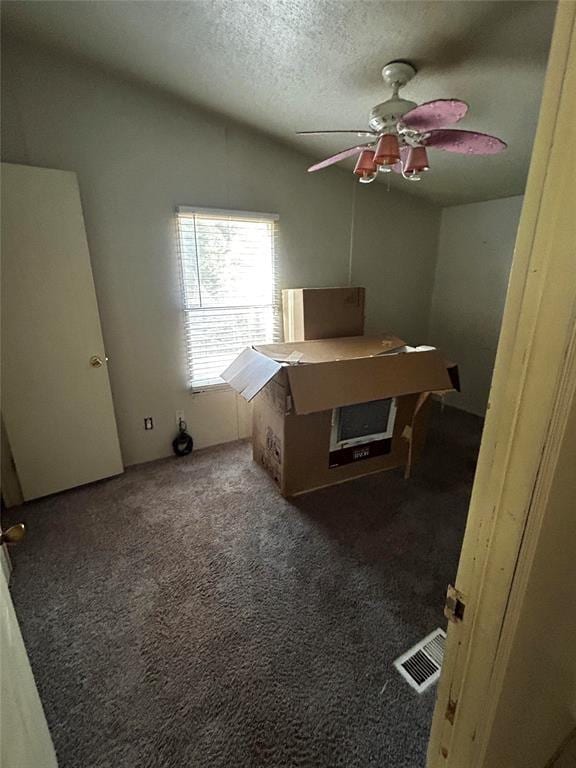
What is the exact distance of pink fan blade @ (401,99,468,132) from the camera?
4.27 feet

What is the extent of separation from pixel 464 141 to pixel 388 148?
1.19ft

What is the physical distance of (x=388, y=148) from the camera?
4.90ft

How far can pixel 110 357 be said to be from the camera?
2541 mm

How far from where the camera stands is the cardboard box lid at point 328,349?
2396 mm

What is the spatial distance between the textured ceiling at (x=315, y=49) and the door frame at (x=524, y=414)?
4.43 ft

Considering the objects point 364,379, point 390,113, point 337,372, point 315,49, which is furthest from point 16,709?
point 315,49

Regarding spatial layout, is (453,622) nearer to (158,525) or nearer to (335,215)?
(158,525)

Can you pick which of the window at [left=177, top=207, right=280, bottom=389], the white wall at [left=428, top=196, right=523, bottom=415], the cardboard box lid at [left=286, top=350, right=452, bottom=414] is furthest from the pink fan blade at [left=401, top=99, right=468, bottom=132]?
the white wall at [left=428, top=196, right=523, bottom=415]

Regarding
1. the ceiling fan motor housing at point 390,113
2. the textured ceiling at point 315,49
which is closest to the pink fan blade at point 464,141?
the ceiling fan motor housing at point 390,113

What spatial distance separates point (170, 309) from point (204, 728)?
2394 mm

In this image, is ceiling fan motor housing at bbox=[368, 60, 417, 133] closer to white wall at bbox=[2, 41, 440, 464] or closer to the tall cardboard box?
the tall cardboard box

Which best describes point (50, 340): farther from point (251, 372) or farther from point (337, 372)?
point (337, 372)

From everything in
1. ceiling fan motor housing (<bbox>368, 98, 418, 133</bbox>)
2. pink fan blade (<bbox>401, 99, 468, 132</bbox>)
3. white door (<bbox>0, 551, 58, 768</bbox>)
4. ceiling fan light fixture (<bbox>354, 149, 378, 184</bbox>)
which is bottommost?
white door (<bbox>0, 551, 58, 768</bbox>)

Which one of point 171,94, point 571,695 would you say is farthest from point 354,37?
point 571,695
